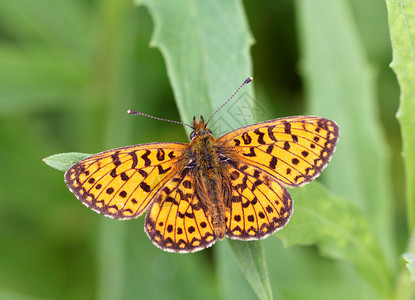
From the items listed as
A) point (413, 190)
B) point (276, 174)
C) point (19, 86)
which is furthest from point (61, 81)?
point (413, 190)

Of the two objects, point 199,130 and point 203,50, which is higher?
point 203,50

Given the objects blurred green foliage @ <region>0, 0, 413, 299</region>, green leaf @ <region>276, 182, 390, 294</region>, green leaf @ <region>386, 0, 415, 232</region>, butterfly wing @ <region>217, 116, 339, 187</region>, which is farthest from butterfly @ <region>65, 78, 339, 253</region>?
blurred green foliage @ <region>0, 0, 413, 299</region>

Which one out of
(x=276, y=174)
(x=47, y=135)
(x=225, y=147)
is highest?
(x=47, y=135)

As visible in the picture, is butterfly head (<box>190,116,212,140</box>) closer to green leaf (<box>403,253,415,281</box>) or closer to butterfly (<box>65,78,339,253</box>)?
butterfly (<box>65,78,339,253</box>)

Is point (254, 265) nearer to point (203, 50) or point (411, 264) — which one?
point (411, 264)

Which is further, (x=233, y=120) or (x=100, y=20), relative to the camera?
(x=100, y=20)

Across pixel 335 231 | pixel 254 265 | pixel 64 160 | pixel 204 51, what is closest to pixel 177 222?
pixel 254 265

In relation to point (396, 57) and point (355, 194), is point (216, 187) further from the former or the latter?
point (355, 194)
